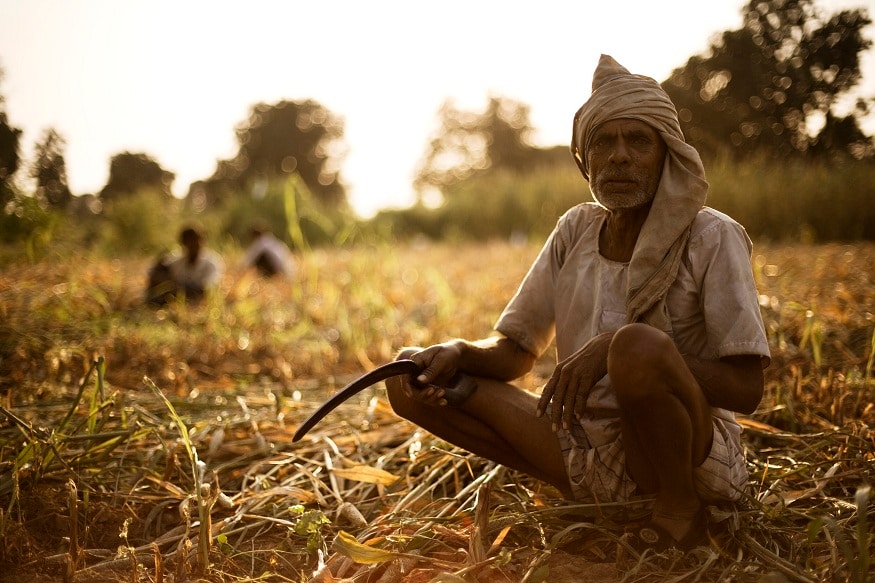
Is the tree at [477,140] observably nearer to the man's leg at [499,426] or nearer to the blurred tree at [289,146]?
the blurred tree at [289,146]

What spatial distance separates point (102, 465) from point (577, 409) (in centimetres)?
162

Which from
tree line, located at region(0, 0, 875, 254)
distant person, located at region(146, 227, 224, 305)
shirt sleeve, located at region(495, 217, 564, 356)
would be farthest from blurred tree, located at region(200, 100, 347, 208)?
shirt sleeve, located at region(495, 217, 564, 356)

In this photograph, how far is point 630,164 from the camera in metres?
1.67

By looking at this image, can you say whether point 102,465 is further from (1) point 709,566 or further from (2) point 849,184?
(2) point 849,184

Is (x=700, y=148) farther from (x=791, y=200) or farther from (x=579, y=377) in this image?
(x=579, y=377)

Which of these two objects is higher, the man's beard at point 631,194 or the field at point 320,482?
the man's beard at point 631,194

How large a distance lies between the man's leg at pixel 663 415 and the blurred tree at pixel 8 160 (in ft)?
12.3

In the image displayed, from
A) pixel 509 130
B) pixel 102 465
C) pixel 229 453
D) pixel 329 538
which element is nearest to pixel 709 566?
pixel 329 538

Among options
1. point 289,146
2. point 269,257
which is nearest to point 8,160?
point 269,257

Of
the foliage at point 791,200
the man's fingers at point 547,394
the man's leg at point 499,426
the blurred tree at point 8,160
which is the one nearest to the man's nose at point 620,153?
the man's fingers at point 547,394

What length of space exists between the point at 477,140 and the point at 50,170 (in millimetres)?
43189

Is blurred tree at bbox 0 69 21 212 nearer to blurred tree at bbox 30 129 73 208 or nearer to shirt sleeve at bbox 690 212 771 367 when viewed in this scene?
blurred tree at bbox 30 129 73 208

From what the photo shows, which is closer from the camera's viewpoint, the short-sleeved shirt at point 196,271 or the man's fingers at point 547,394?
the man's fingers at point 547,394

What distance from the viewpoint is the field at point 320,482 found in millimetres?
1598
